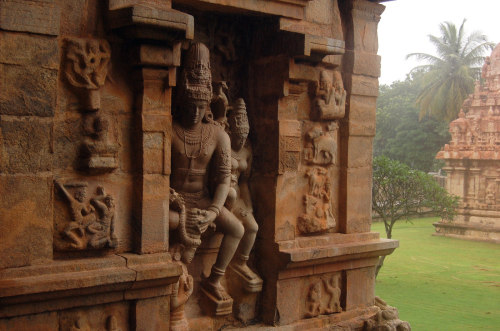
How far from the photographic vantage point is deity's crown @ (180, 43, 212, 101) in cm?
448

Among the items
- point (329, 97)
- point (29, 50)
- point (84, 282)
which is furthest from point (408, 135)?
point (29, 50)

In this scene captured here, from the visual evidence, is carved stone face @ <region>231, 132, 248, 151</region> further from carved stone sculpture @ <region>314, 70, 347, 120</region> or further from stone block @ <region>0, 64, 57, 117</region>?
stone block @ <region>0, 64, 57, 117</region>

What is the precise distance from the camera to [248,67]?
5363 millimetres

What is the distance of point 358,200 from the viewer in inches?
226

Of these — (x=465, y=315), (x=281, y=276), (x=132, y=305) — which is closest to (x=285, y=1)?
(x=281, y=276)

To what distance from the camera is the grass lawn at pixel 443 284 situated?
8844 millimetres

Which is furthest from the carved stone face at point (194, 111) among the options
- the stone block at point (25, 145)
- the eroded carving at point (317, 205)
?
the eroded carving at point (317, 205)

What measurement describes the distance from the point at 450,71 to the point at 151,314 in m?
30.9

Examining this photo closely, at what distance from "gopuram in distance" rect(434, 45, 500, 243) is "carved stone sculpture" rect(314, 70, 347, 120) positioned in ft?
46.2

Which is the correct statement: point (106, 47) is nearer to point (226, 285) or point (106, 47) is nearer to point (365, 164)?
point (226, 285)

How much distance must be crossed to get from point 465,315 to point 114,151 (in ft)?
23.5

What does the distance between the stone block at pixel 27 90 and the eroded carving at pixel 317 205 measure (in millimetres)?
2591

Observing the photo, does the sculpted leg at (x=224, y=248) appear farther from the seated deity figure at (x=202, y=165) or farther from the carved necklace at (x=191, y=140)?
→ the carved necklace at (x=191, y=140)

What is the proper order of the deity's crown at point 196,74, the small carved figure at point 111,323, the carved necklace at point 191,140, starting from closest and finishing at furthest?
1. the small carved figure at point 111,323
2. the deity's crown at point 196,74
3. the carved necklace at point 191,140
